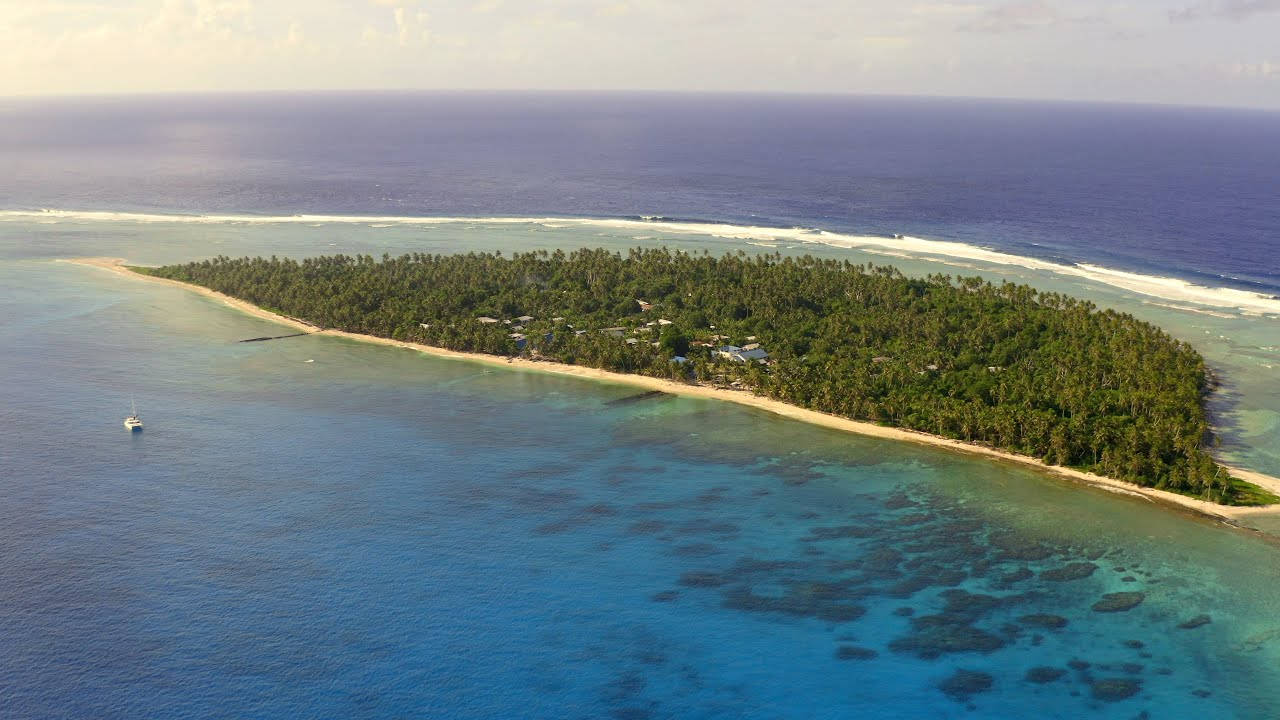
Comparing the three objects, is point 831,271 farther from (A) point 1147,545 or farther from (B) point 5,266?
(B) point 5,266

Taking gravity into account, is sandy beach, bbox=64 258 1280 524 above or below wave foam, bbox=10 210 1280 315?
below

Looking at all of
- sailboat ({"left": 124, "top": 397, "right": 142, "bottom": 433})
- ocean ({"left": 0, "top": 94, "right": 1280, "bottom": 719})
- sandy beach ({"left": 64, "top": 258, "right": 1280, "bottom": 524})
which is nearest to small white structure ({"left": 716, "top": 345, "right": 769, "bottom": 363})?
Answer: sandy beach ({"left": 64, "top": 258, "right": 1280, "bottom": 524})

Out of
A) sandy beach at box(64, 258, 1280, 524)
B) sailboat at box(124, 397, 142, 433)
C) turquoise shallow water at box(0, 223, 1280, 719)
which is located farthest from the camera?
sailboat at box(124, 397, 142, 433)

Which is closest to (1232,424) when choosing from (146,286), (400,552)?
(400,552)

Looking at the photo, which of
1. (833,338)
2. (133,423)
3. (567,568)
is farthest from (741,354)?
(133,423)

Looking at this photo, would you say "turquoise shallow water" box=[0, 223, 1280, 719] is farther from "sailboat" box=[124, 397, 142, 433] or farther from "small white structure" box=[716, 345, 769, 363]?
"small white structure" box=[716, 345, 769, 363]

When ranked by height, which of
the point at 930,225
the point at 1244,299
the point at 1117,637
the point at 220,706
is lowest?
the point at 220,706
